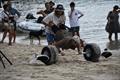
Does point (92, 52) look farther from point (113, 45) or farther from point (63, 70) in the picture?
point (113, 45)

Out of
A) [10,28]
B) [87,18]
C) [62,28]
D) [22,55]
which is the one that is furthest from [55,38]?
[87,18]

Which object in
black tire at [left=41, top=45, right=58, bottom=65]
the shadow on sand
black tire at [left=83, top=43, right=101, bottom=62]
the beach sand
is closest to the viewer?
the beach sand

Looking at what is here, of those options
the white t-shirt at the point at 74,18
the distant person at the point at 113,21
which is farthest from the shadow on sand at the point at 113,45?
the white t-shirt at the point at 74,18

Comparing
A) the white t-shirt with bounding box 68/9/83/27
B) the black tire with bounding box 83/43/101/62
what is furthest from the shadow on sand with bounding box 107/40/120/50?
the black tire with bounding box 83/43/101/62

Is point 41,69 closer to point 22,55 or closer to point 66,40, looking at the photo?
point 66,40

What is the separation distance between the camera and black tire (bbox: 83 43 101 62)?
1129 centimetres

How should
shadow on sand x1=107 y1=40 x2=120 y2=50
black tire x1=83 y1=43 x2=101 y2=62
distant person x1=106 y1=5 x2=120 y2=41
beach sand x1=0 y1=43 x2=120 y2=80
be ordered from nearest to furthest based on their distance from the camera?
beach sand x1=0 y1=43 x2=120 y2=80 → black tire x1=83 y1=43 x2=101 y2=62 → shadow on sand x1=107 y1=40 x2=120 y2=50 → distant person x1=106 y1=5 x2=120 y2=41

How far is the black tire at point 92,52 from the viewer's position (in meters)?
11.3

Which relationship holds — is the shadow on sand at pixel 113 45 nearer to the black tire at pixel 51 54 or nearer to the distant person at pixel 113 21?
the distant person at pixel 113 21

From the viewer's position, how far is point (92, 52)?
11312mm

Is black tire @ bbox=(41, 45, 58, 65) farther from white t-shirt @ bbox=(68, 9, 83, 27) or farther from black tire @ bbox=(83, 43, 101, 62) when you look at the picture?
white t-shirt @ bbox=(68, 9, 83, 27)

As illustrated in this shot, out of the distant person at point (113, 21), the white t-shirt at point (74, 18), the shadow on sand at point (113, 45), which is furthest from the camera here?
the distant person at point (113, 21)

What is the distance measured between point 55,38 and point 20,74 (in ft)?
8.82

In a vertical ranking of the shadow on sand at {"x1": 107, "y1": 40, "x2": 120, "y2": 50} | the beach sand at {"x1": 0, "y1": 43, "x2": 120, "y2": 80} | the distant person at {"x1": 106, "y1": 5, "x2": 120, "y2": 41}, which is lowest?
A: the shadow on sand at {"x1": 107, "y1": 40, "x2": 120, "y2": 50}
